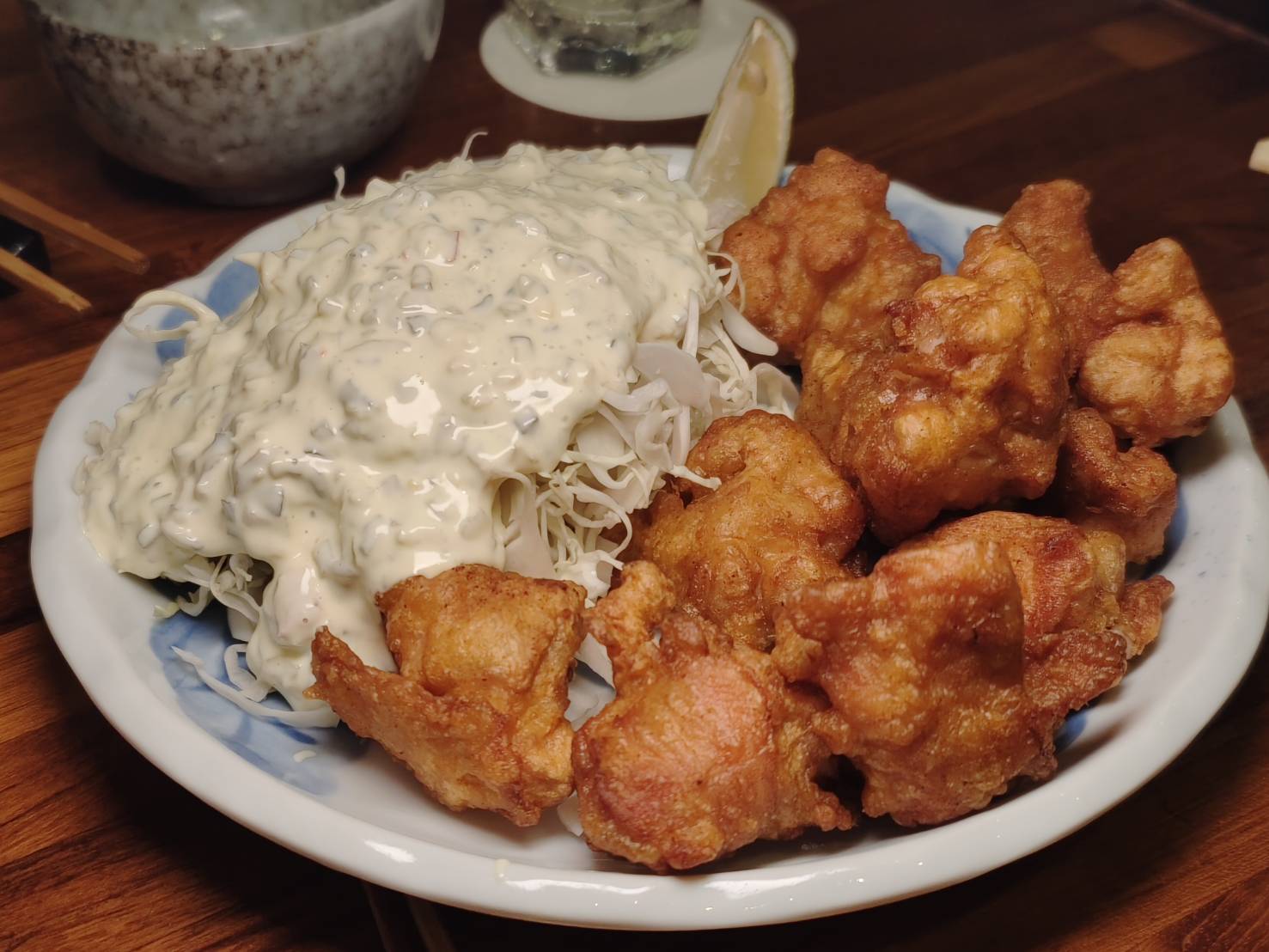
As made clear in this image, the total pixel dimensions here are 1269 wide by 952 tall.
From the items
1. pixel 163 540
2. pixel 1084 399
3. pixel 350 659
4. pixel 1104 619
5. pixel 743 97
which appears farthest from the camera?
pixel 743 97

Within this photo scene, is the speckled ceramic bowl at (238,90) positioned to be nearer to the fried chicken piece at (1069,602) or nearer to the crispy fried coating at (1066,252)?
the crispy fried coating at (1066,252)

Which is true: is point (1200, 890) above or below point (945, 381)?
below

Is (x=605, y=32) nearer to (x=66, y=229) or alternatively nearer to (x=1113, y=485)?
(x=66, y=229)

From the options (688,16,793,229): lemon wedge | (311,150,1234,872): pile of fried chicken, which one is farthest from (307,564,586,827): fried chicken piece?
(688,16,793,229): lemon wedge

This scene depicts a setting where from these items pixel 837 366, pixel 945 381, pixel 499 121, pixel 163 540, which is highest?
pixel 945 381

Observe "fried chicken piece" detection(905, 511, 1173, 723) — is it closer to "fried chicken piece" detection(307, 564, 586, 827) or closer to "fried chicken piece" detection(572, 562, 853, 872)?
"fried chicken piece" detection(572, 562, 853, 872)

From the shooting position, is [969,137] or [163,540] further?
[969,137]

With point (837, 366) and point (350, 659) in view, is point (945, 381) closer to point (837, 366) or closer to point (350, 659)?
point (837, 366)

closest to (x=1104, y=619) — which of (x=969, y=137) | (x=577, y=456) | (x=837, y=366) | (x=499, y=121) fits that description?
(x=837, y=366)

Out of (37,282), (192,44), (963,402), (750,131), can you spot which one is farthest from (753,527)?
(192,44)
